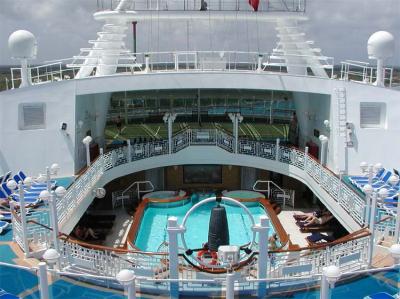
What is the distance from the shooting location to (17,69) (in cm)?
1438

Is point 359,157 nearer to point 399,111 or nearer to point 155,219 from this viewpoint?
point 399,111

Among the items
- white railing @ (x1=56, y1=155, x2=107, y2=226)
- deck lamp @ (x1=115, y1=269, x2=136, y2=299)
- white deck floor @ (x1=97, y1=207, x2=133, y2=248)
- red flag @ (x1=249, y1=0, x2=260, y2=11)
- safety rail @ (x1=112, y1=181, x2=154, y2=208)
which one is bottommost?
white deck floor @ (x1=97, y1=207, x2=133, y2=248)

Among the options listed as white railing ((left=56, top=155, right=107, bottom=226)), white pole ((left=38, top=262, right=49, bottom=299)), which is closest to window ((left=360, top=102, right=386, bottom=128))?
white railing ((left=56, top=155, right=107, bottom=226))

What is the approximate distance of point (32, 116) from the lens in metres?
14.1

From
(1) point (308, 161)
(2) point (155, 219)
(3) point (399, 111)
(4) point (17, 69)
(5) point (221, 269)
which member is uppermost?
(4) point (17, 69)

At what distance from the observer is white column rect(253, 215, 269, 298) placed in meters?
6.79

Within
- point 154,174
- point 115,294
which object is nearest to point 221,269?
point 115,294

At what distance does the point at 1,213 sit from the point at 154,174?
7583mm

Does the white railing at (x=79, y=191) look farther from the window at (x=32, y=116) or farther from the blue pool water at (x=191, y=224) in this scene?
the window at (x=32, y=116)

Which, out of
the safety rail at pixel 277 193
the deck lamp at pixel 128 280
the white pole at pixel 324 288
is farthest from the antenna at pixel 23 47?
the white pole at pixel 324 288

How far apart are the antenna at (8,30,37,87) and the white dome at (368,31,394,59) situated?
37.0 ft

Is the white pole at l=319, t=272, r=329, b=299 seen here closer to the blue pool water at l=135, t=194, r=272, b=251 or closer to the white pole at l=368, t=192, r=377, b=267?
the white pole at l=368, t=192, r=377, b=267

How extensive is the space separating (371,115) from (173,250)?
9.77 metres

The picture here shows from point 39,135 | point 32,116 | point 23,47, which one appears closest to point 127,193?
point 39,135
